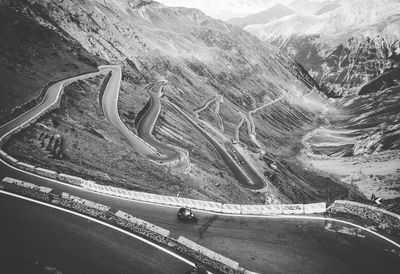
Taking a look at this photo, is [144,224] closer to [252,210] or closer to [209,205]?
[209,205]

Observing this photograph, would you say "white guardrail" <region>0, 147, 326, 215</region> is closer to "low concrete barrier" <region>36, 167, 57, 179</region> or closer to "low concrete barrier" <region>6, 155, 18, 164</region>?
"low concrete barrier" <region>36, 167, 57, 179</region>

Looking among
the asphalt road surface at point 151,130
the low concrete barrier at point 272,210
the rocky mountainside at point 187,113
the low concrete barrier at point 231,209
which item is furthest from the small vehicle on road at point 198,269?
the asphalt road surface at point 151,130

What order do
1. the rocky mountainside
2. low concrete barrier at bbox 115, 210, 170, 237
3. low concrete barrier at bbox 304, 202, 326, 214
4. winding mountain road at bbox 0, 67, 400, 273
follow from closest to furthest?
winding mountain road at bbox 0, 67, 400, 273, low concrete barrier at bbox 115, 210, 170, 237, low concrete barrier at bbox 304, 202, 326, 214, the rocky mountainside

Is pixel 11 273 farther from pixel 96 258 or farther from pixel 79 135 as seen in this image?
pixel 79 135

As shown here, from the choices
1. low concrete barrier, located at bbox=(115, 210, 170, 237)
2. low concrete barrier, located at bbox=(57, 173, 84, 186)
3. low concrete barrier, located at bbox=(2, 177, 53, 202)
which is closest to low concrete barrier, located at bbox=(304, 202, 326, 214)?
low concrete barrier, located at bbox=(115, 210, 170, 237)

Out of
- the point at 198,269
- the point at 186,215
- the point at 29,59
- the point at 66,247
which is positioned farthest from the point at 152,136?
the point at 198,269

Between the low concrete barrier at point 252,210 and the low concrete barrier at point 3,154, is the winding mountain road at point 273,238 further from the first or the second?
the low concrete barrier at point 3,154
